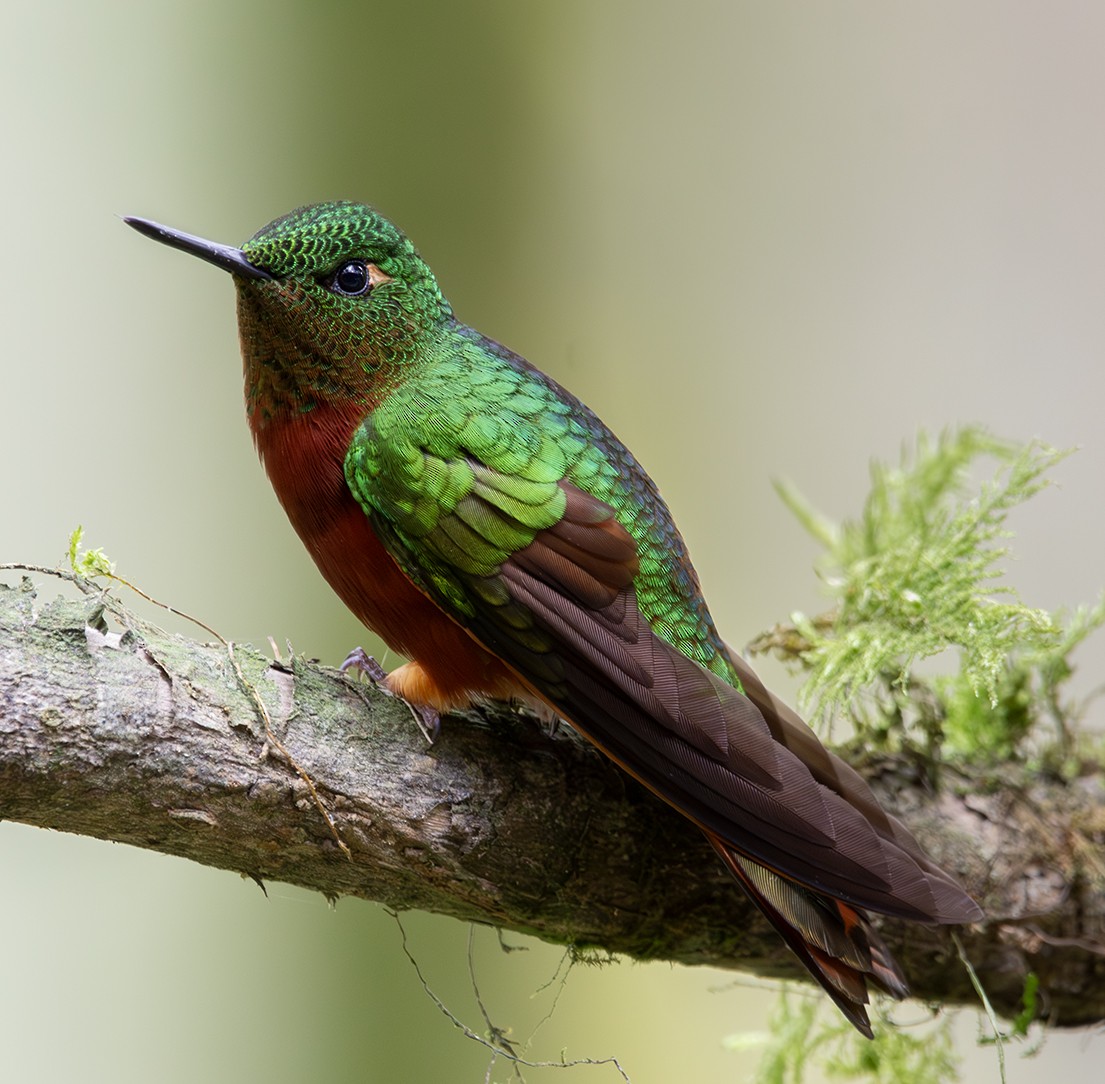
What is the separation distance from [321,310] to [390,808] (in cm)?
80

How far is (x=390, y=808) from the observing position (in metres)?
1.75

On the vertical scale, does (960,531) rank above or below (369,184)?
below

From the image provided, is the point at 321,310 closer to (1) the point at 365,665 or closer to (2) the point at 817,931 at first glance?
(1) the point at 365,665

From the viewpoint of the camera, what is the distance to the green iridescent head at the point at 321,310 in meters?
1.89

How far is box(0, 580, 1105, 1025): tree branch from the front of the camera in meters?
1.55

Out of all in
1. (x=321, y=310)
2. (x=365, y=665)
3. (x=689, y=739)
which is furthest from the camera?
(x=365, y=665)

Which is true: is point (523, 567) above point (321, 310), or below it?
below

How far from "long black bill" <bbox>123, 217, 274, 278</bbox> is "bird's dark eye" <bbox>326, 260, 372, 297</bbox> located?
0.12 metres

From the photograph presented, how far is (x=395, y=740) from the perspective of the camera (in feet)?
5.95

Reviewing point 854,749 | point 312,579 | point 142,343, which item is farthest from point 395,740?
point 142,343

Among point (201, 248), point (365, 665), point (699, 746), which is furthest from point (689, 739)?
point (201, 248)

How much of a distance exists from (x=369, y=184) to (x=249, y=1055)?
11.6 ft

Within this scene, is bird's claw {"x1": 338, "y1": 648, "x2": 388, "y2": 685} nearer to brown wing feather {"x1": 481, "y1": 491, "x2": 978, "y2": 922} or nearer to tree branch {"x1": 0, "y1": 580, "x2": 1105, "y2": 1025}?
tree branch {"x1": 0, "y1": 580, "x2": 1105, "y2": 1025}

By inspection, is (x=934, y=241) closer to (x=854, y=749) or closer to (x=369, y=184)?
(x=369, y=184)
